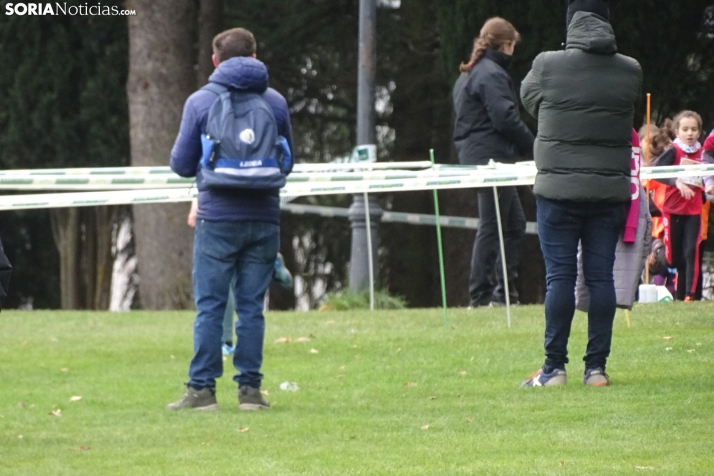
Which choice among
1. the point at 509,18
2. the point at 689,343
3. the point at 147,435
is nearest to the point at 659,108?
the point at 509,18

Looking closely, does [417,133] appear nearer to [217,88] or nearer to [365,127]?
[365,127]

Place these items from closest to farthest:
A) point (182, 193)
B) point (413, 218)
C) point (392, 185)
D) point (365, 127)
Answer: point (392, 185) → point (182, 193) → point (365, 127) → point (413, 218)

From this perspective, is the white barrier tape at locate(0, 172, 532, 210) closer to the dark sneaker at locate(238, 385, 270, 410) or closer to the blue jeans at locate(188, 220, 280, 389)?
the blue jeans at locate(188, 220, 280, 389)

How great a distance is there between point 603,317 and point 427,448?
1.64 metres

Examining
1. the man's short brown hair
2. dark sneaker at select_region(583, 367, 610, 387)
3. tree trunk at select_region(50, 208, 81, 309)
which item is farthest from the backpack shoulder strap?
tree trunk at select_region(50, 208, 81, 309)

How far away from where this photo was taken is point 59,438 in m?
7.11

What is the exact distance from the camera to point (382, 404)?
A: 7.73 meters

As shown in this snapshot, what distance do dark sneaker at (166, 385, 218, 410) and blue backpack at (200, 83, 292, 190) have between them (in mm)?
1069

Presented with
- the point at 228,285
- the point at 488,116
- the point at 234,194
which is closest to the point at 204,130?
the point at 234,194

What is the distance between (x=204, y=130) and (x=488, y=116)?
3936mm

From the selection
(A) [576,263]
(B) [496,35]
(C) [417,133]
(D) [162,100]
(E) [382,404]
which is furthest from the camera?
(C) [417,133]

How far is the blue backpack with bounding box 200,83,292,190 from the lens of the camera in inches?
289

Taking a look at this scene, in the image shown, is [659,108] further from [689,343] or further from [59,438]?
[59,438]

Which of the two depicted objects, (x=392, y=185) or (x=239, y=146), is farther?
(x=392, y=185)
